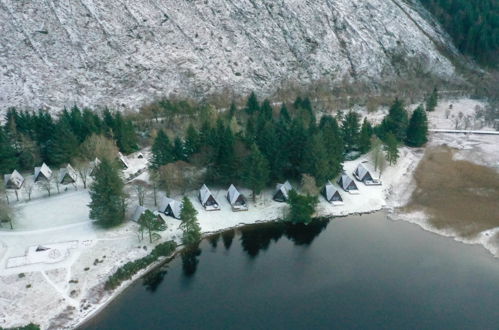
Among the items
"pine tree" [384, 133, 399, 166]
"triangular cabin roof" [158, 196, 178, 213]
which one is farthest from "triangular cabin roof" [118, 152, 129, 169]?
"pine tree" [384, 133, 399, 166]

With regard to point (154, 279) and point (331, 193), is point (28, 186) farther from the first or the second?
point (331, 193)

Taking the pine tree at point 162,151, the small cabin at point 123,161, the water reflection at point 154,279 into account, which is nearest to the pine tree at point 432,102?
the pine tree at point 162,151

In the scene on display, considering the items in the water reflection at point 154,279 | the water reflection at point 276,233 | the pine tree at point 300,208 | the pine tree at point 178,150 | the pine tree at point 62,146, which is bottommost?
the water reflection at point 154,279

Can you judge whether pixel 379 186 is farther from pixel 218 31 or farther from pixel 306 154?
pixel 218 31

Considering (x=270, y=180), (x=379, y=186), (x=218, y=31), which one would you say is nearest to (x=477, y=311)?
(x=379, y=186)

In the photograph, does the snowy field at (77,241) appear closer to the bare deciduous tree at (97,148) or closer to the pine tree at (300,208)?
the pine tree at (300,208)

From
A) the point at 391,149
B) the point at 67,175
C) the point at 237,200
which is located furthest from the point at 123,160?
the point at 391,149
